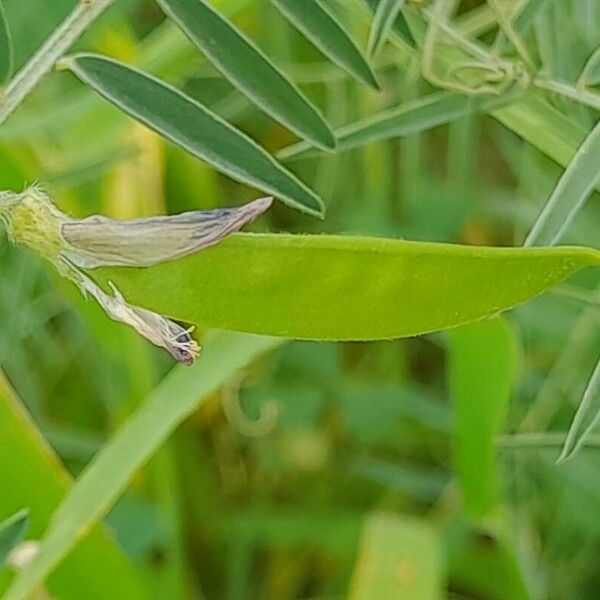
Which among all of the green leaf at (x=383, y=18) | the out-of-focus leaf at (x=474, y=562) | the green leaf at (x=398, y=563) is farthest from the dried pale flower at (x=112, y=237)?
the out-of-focus leaf at (x=474, y=562)

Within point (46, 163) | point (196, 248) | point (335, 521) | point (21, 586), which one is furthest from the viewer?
point (335, 521)

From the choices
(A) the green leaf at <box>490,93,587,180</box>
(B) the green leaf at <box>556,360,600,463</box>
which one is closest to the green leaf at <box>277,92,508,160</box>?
(A) the green leaf at <box>490,93,587,180</box>

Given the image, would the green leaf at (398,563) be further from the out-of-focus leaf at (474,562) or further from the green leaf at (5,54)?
the green leaf at (5,54)

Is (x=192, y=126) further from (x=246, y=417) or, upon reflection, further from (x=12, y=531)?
(x=246, y=417)

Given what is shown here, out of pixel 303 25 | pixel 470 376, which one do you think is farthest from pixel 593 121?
pixel 303 25

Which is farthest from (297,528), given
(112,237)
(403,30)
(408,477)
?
(112,237)

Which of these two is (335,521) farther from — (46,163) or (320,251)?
(320,251)
